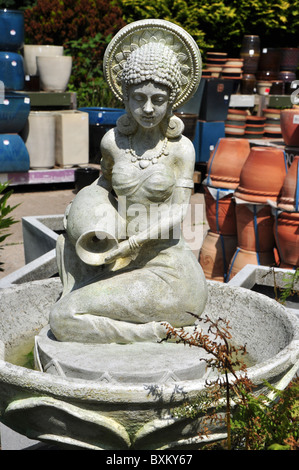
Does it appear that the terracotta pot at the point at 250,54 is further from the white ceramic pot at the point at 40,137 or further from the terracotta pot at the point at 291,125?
the terracotta pot at the point at 291,125

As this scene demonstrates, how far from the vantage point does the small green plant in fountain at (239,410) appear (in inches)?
77.5

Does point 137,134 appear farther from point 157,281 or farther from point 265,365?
point 265,365

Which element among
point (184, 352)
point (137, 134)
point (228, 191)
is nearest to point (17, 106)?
point (228, 191)

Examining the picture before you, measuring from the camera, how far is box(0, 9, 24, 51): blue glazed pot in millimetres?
8102

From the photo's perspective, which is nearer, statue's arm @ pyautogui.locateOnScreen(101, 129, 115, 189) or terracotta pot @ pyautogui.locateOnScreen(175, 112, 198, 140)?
statue's arm @ pyautogui.locateOnScreen(101, 129, 115, 189)

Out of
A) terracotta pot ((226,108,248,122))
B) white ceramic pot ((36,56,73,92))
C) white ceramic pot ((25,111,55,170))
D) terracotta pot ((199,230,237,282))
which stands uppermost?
white ceramic pot ((36,56,73,92))

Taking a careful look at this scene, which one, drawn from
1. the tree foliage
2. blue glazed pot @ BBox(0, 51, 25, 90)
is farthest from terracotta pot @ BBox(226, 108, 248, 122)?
the tree foliage

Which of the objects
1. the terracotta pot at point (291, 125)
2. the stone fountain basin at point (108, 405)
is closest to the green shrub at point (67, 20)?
the terracotta pot at point (291, 125)

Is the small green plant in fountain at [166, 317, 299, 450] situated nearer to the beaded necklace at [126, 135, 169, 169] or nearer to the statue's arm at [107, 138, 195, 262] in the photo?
the statue's arm at [107, 138, 195, 262]

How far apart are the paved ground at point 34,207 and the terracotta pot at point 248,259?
119 cm

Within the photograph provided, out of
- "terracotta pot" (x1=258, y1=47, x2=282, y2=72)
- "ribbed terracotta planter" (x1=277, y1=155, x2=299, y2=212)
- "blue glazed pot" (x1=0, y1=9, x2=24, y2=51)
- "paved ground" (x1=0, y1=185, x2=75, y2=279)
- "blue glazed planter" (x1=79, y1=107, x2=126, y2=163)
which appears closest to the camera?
"ribbed terracotta planter" (x1=277, y1=155, x2=299, y2=212)

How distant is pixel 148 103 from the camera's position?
254cm

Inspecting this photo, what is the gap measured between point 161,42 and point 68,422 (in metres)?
1.66
